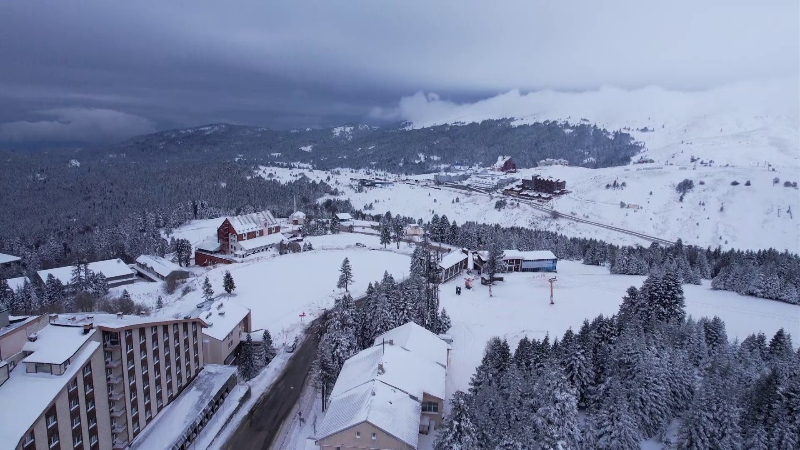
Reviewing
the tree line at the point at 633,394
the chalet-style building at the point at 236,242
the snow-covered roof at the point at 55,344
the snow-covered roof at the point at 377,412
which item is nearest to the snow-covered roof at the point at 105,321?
the snow-covered roof at the point at 55,344

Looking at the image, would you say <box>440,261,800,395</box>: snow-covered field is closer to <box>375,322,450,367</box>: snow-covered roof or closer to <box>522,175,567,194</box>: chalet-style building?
<box>375,322,450,367</box>: snow-covered roof

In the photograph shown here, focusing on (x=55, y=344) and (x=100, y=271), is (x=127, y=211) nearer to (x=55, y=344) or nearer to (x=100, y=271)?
(x=100, y=271)

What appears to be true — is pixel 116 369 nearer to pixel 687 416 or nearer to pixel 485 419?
pixel 485 419

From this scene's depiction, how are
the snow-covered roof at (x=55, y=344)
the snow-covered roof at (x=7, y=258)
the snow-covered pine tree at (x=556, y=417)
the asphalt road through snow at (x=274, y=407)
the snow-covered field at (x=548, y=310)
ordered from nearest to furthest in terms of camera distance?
1. the snow-covered pine tree at (x=556, y=417)
2. the snow-covered roof at (x=55, y=344)
3. the asphalt road through snow at (x=274, y=407)
4. the snow-covered field at (x=548, y=310)
5. the snow-covered roof at (x=7, y=258)

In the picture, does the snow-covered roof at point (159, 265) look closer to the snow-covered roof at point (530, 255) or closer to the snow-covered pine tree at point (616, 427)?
the snow-covered roof at point (530, 255)

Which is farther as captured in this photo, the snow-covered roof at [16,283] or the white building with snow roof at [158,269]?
the white building with snow roof at [158,269]

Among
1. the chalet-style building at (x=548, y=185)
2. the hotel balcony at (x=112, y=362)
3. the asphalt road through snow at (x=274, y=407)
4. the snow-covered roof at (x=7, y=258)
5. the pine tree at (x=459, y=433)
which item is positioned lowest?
the snow-covered roof at (x=7, y=258)

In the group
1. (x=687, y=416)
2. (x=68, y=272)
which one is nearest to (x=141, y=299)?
(x=68, y=272)

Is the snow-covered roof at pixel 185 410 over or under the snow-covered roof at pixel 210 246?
under
